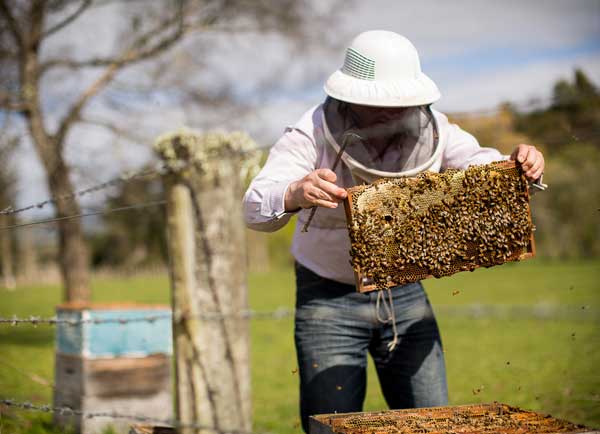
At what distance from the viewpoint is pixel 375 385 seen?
8523 mm

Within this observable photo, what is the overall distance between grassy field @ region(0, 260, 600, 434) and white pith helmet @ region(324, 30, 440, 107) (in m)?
0.83

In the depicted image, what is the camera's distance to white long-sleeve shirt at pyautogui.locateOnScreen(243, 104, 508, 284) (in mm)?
2896

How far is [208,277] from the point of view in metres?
5.25

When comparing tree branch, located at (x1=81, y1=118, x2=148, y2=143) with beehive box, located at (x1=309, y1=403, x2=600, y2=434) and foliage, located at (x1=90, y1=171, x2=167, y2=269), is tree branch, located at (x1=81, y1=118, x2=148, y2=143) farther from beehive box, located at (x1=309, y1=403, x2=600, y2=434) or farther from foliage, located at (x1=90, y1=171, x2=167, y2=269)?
foliage, located at (x1=90, y1=171, x2=167, y2=269)

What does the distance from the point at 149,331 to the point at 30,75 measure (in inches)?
303

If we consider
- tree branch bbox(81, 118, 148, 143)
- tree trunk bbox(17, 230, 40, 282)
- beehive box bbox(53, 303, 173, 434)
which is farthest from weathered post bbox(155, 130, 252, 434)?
tree trunk bbox(17, 230, 40, 282)

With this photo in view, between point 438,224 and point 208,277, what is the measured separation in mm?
2700

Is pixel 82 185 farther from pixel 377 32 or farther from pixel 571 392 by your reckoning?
pixel 377 32

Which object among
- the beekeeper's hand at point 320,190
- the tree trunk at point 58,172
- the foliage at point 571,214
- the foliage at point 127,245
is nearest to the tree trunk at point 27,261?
the foliage at point 127,245

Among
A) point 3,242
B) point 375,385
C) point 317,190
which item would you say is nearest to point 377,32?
point 317,190

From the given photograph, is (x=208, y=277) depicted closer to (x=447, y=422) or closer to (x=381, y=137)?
(x=381, y=137)

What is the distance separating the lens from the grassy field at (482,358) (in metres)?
4.82

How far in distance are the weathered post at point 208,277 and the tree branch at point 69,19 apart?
257 inches

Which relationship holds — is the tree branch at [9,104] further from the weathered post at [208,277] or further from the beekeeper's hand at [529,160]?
the beekeeper's hand at [529,160]
